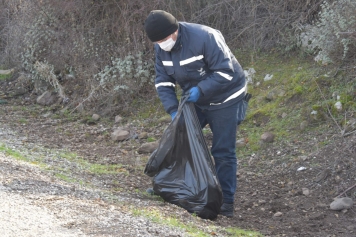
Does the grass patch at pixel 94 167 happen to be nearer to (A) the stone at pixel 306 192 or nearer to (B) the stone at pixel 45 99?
(A) the stone at pixel 306 192

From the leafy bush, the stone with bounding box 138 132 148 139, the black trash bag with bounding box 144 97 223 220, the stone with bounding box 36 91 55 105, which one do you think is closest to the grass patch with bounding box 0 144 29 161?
the black trash bag with bounding box 144 97 223 220

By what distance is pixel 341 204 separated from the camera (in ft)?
17.0

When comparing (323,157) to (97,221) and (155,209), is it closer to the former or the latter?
(155,209)

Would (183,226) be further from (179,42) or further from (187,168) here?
(179,42)

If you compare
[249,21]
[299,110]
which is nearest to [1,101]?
[249,21]

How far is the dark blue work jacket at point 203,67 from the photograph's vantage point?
15.4ft

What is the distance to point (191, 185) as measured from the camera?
482cm

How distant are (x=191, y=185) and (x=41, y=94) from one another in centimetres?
619

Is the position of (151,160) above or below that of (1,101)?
above

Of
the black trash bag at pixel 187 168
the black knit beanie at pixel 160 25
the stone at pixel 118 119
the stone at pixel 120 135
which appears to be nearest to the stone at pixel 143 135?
the stone at pixel 120 135

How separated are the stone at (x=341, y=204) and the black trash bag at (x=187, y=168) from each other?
3.57ft

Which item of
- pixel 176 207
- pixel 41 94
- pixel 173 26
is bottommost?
pixel 41 94

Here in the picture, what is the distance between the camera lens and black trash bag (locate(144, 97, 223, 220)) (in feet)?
15.6

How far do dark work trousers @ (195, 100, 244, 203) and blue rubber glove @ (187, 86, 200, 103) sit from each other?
27 centimetres
